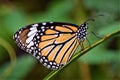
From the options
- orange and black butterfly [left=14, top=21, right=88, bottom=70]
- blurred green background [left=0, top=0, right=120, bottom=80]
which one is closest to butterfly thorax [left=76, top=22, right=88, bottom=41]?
orange and black butterfly [left=14, top=21, right=88, bottom=70]

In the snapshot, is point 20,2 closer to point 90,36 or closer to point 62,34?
point 90,36

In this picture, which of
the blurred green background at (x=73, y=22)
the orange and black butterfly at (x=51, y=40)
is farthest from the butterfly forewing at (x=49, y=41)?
the blurred green background at (x=73, y=22)

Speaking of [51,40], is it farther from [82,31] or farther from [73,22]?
[73,22]

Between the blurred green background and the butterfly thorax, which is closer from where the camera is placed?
the butterfly thorax

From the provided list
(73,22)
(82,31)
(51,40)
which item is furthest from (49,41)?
(73,22)

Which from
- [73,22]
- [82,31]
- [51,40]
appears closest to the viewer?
[82,31]

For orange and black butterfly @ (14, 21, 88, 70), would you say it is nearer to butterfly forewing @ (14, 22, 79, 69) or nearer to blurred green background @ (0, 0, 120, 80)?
butterfly forewing @ (14, 22, 79, 69)

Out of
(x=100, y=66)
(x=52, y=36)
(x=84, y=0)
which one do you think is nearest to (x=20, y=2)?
(x=84, y=0)
